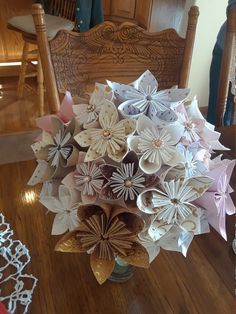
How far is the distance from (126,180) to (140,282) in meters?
0.25

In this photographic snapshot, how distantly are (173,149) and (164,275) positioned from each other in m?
0.28

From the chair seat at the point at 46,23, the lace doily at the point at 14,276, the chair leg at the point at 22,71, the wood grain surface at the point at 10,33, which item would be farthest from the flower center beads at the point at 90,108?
the wood grain surface at the point at 10,33

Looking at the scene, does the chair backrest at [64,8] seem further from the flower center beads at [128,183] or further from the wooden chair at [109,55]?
the flower center beads at [128,183]

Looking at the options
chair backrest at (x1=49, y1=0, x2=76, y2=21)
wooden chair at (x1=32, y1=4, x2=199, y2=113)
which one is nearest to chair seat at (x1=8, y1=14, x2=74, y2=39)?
chair backrest at (x1=49, y1=0, x2=76, y2=21)

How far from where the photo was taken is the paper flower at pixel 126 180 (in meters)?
0.42

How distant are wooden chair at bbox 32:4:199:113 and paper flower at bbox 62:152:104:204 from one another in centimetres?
44

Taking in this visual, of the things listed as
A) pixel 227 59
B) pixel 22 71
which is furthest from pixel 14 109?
pixel 227 59

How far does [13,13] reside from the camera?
262 centimetres

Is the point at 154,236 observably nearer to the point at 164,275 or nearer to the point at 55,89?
the point at 164,275

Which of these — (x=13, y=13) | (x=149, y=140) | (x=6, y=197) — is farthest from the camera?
(x=13, y=13)

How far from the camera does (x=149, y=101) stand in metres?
0.46

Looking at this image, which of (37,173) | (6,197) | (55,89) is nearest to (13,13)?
(55,89)

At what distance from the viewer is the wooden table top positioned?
53 cm

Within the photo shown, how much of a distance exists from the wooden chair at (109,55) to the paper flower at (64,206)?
43cm
